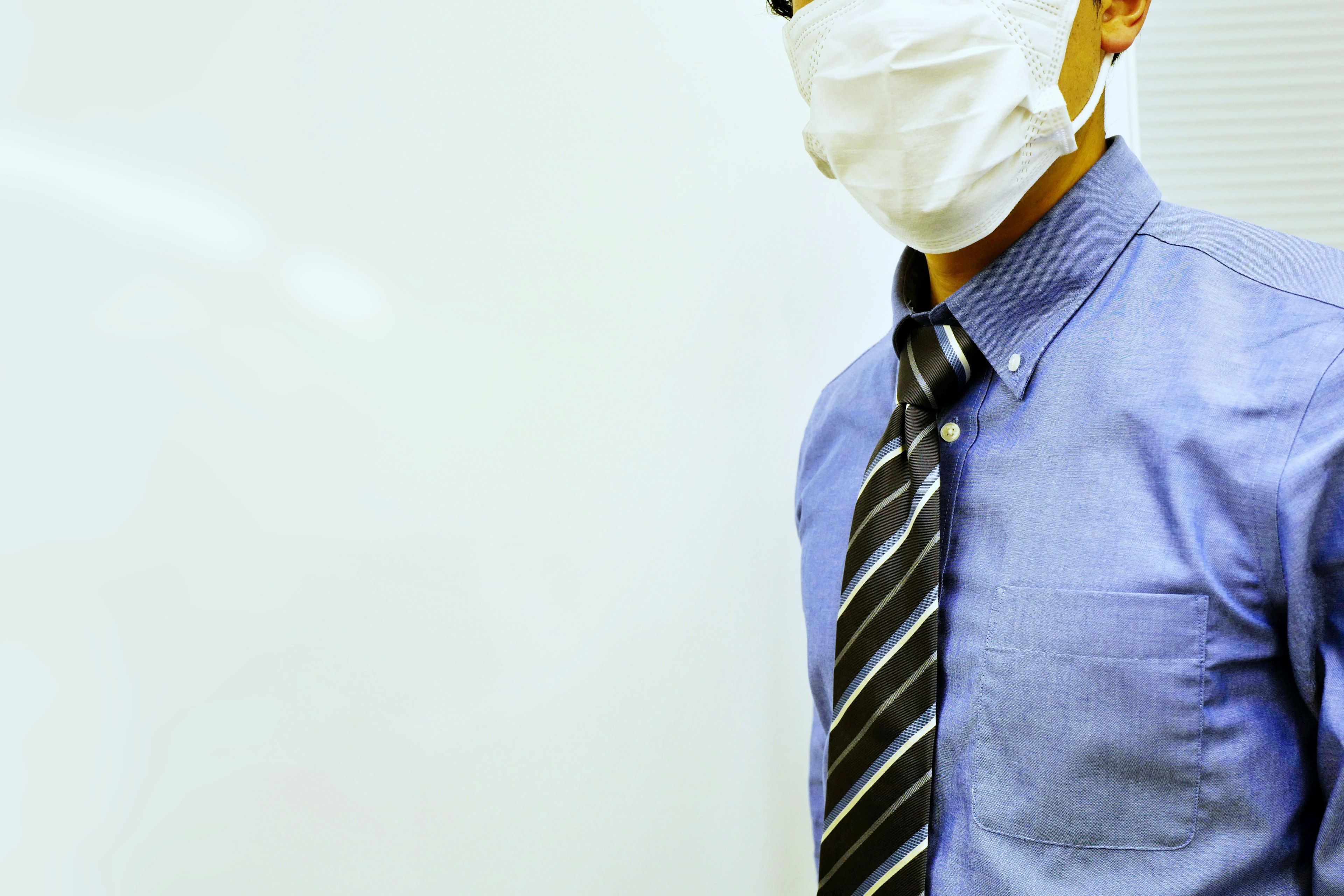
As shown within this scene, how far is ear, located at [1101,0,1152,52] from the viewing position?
75 cm

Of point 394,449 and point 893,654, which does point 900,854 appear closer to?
point 893,654

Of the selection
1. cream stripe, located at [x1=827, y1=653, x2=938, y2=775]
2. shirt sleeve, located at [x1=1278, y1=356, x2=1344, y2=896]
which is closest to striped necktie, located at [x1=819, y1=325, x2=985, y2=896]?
cream stripe, located at [x1=827, y1=653, x2=938, y2=775]

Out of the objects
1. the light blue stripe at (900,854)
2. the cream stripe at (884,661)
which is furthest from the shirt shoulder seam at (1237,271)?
the light blue stripe at (900,854)

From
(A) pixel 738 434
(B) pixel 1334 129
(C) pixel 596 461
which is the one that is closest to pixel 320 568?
(C) pixel 596 461

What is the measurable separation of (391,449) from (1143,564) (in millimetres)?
600

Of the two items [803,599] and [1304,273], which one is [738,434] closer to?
[803,599]

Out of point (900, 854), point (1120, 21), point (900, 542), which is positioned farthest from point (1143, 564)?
point (1120, 21)

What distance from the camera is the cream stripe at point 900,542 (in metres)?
0.75

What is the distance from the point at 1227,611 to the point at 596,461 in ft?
1.93

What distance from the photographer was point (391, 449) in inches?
30.6

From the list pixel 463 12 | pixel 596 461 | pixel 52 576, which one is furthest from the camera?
pixel 596 461

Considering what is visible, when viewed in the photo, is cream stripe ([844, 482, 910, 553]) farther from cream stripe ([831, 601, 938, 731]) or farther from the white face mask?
the white face mask

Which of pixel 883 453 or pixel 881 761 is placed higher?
pixel 883 453

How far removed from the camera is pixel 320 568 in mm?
720
